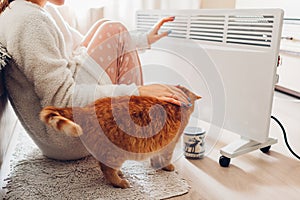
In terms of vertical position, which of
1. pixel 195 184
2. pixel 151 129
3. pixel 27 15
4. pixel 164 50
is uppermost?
pixel 27 15

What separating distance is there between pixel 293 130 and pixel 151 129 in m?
0.91

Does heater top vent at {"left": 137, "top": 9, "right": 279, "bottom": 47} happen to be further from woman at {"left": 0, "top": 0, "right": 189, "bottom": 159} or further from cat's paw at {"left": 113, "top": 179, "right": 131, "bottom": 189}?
cat's paw at {"left": 113, "top": 179, "right": 131, "bottom": 189}

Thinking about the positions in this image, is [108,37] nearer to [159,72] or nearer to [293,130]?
[159,72]

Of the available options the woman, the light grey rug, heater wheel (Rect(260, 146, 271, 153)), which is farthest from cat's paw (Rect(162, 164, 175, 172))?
heater wheel (Rect(260, 146, 271, 153))

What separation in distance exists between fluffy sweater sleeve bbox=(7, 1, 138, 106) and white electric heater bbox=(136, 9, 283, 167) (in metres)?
0.41

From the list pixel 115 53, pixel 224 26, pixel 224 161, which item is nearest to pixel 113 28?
pixel 115 53

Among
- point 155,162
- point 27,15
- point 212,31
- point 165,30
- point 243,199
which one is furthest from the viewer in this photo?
point 165,30

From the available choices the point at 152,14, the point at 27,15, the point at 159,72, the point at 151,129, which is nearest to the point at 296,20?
the point at 152,14

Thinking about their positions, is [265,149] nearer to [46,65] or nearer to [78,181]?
[78,181]

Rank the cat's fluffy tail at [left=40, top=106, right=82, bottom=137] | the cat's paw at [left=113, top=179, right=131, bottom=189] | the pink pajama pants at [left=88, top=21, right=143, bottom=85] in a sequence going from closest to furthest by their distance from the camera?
the cat's fluffy tail at [left=40, top=106, right=82, bottom=137]
the cat's paw at [left=113, top=179, right=131, bottom=189]
the pink pajama pants at [left=88, top=21, right=143, bottom=85]

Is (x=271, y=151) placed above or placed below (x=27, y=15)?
below

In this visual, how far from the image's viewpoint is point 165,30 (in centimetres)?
136

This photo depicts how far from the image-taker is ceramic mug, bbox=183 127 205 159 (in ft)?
3.69

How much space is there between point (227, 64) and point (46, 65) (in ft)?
2.14
